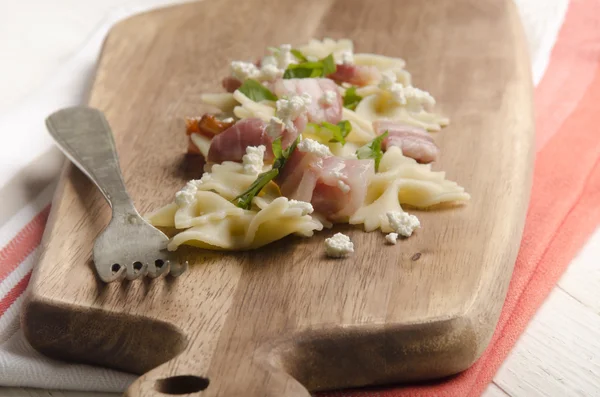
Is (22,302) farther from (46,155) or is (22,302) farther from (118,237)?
(46,155)

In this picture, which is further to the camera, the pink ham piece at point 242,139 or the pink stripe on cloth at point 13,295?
the pink ham piece at point 242,139

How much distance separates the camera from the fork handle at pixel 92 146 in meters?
3.11

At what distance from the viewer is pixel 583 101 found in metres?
4.04

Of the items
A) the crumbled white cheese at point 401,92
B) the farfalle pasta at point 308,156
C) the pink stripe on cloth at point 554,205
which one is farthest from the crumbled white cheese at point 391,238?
the crumbled white cheese at point 401,92

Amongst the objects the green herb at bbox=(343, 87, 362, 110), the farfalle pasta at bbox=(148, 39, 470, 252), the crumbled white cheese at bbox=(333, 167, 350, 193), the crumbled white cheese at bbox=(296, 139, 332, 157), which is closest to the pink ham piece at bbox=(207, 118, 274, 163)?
the farfalle pasta at bbox=(148, 39, 470, 252)

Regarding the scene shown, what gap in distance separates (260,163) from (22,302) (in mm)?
903

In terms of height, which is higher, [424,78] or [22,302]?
[424,78]

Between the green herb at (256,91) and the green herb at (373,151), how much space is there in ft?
1.61

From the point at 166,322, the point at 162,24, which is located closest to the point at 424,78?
the point at 162,24

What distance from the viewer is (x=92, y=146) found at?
338 centimetres

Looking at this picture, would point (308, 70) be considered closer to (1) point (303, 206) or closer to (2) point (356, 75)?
(2) point (356, 75)

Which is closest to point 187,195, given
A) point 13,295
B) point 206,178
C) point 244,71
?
point 206,178

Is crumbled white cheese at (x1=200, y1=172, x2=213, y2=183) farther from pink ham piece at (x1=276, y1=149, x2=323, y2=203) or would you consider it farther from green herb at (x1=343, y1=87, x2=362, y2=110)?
green herb at (x1=343, y1=87, x2=362, y2=110)

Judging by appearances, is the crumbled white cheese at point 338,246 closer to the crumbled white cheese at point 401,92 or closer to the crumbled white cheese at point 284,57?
the crumbled white cheese at point 401,92
